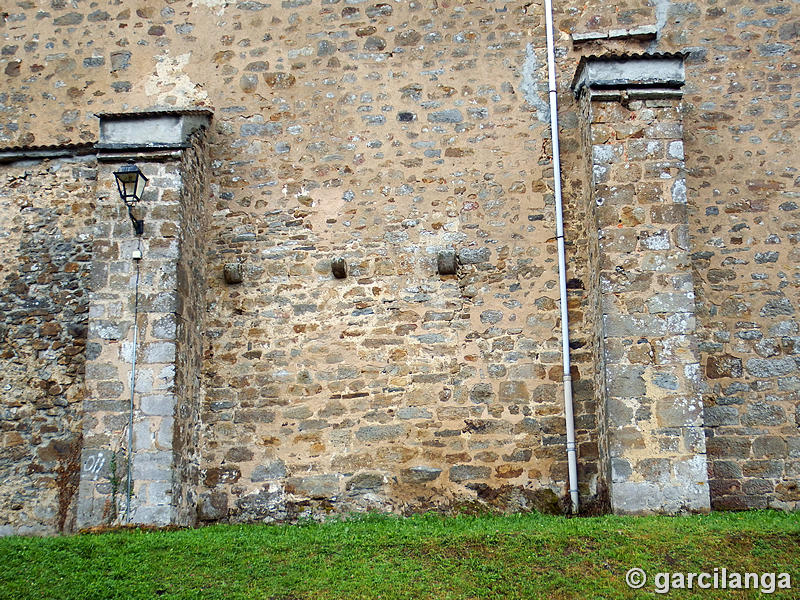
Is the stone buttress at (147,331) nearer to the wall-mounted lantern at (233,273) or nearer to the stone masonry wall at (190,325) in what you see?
the stone masonry wall at (190,325)

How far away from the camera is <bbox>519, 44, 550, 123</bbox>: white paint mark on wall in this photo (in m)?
7.81

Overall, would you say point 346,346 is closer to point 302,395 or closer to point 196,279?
point 302,395

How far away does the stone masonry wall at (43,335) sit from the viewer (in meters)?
7.20

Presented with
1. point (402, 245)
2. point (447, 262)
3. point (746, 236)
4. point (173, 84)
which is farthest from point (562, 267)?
point (173, 84)

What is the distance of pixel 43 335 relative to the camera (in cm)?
755

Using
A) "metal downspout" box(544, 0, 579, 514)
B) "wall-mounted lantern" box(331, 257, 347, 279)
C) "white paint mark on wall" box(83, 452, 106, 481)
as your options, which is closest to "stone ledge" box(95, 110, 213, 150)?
"wall-mounted lantern" box(331, 257, 347, 279)

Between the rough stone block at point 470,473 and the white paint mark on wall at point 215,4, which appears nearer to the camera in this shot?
the rough stone block at point 470,473

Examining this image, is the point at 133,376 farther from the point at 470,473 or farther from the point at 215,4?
the point at 215,4

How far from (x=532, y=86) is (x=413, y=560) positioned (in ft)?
15.2

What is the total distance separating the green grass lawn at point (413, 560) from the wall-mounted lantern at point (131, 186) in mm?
2679

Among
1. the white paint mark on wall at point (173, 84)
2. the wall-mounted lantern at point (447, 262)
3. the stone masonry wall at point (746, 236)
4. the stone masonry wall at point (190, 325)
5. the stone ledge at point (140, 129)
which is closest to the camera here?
the stone masonry wall at point (190, 325)

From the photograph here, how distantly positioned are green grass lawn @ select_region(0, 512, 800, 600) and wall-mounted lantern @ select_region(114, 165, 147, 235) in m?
2.68

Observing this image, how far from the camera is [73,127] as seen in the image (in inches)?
331

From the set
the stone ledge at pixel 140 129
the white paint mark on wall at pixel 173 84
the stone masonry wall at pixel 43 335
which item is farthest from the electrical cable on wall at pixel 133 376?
the white paint mark on wall at pixel 173 84
